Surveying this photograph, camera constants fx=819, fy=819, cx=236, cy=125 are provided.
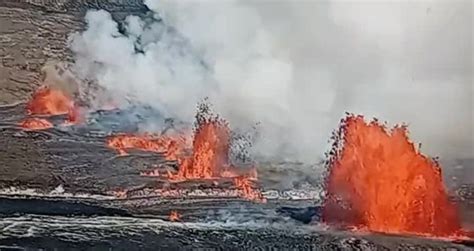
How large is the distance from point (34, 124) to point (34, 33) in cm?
30

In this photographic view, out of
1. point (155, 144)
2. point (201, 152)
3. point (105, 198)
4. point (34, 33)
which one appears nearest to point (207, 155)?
point (201, 152)

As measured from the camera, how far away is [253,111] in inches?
105

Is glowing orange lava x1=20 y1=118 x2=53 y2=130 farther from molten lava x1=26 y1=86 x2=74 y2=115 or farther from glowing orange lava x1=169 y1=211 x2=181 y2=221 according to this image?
glowing orange lava x1=169 y1=211 x2=181 y2=221

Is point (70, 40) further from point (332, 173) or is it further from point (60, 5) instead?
point (332, 173)

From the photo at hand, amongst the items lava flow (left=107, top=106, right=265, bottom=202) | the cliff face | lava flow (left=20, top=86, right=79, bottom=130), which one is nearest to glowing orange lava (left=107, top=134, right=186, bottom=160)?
lava flow (left=107, top=106, right=265, bottom=202)

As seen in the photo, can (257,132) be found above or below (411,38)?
below

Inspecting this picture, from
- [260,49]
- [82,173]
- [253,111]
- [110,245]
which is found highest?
[260,49]

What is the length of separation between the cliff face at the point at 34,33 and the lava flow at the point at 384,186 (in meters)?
0.82

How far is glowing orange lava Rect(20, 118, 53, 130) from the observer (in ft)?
8.79

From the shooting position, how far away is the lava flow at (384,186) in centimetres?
260

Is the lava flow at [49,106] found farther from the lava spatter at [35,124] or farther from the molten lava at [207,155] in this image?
the molten lava at [207,155]

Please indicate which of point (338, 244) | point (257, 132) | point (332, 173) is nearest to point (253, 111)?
point (257, 132)

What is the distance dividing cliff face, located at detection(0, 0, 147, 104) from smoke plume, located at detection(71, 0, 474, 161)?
5 cm

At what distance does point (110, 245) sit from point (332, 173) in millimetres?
750
